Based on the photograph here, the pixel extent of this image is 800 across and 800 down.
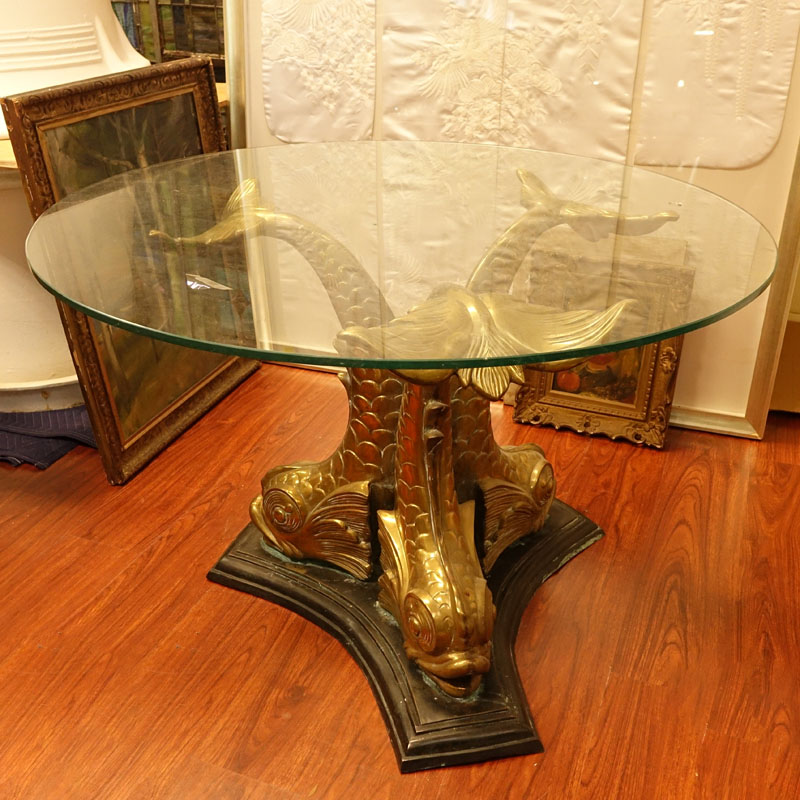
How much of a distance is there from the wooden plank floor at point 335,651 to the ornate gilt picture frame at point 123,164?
0.14 meters

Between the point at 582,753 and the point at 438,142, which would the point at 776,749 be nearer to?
the point at 582,753

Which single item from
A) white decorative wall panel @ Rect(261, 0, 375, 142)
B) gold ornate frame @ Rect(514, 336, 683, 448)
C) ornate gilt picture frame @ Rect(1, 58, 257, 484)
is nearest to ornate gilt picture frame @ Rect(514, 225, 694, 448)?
gold ornate frame @ Rect(514, 336, 683, 448)

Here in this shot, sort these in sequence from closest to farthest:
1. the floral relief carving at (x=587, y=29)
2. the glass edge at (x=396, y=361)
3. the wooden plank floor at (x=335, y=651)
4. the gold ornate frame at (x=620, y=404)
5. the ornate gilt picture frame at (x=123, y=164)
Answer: the glass edge at (x=396, y=361), the wooden plank floor at (x=335, y=651), the ornate gilt picture frame at (x=123, y=164), the floral relief carving at (x=587, y=29), the gold ornate frame at (x=620, y=404)

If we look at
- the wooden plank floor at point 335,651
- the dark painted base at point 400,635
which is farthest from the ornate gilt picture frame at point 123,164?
the dark painted base at point 400,635

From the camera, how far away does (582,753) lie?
4.90 feet

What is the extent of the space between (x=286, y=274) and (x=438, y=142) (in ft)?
2.86

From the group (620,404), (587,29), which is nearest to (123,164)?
(587,29)

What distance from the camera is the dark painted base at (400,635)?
4.90 feet

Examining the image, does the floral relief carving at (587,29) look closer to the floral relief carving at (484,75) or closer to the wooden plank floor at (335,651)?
the floral relief carving at (484,75)

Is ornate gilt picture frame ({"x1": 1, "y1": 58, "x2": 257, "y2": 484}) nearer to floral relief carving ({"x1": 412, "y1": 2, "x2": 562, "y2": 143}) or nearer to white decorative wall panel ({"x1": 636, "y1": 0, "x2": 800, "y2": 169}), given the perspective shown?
floral relief carving ({"x1": 412, "y1": 2, "x2": 562, "y2": 143})

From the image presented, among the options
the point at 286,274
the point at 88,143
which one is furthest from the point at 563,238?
the point at 88,143

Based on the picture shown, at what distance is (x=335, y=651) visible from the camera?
1709mm

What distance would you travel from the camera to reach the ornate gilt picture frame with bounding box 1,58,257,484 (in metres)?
1.91

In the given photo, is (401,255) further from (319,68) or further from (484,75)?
(319,68)
